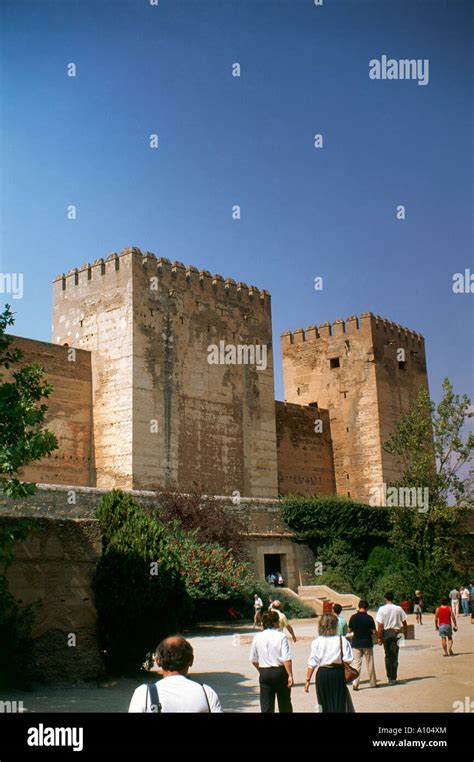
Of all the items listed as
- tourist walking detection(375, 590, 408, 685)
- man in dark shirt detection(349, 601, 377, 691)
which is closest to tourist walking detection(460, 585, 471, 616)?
tourist walking detection(375, 590, 408, 685)

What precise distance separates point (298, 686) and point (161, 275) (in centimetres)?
1701

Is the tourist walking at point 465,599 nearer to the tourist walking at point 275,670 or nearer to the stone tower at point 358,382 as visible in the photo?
the stone tower at point 358,382

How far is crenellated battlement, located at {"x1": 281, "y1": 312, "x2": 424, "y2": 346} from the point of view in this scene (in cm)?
3431

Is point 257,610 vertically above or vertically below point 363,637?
below

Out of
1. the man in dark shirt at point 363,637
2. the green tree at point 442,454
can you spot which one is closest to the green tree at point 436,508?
the green tree at point 442,454

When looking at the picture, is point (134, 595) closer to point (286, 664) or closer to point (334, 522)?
point (286, 664)

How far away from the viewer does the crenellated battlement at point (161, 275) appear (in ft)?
81.8

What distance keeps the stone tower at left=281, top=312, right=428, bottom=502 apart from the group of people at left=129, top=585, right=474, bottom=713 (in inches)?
777

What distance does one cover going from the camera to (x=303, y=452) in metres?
32.8

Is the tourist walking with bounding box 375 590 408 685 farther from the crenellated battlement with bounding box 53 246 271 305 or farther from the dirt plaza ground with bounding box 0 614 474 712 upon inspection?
the crenellated battlement with bounding box 53 246 271 305

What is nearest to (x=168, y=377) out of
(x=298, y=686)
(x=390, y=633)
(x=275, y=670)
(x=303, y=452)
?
(x=303, y=452)
